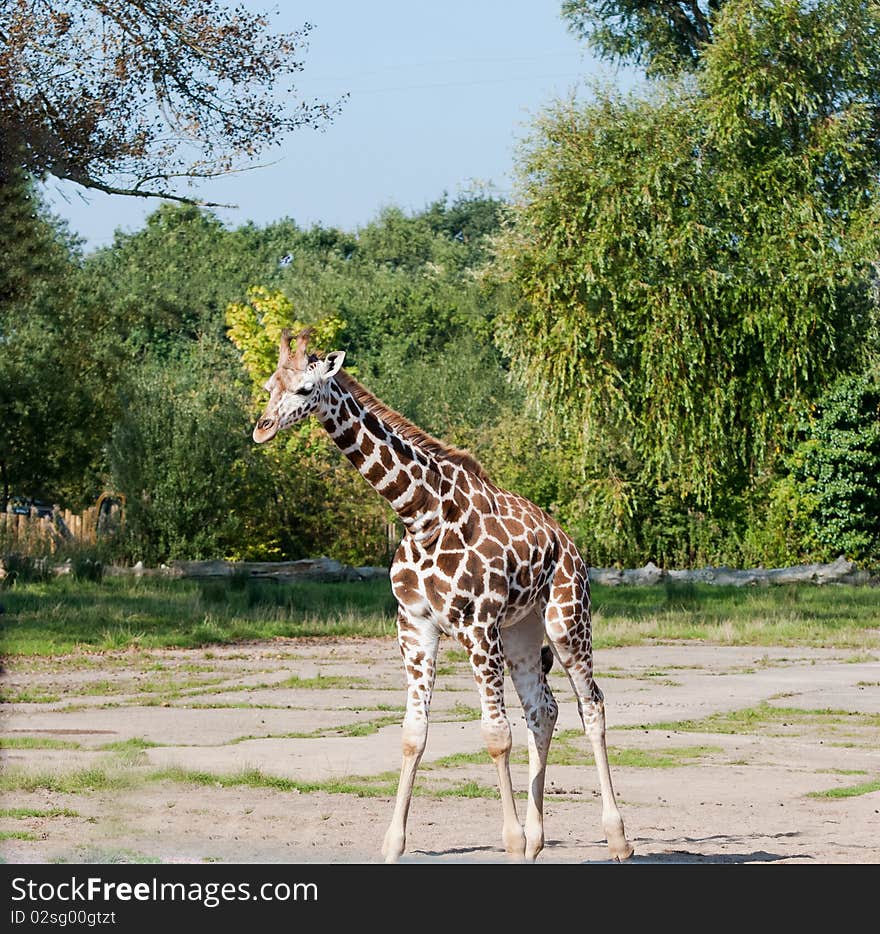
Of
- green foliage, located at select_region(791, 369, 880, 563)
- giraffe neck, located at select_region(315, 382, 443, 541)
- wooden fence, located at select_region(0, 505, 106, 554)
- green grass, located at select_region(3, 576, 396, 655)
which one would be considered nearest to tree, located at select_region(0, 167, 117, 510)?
wooden fence, located at select_region(0, 505, 106, 554)

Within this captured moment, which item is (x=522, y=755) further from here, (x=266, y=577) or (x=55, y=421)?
(x=55, y=421)

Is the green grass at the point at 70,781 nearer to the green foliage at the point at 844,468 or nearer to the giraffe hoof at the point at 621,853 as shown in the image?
the giraffe hoof at the point at 621,853

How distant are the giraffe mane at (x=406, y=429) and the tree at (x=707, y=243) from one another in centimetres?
1910

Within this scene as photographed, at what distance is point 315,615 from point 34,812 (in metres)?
12.9

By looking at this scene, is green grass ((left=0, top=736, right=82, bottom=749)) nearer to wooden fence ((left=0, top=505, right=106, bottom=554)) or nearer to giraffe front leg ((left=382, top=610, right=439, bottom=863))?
giraffe front leg ((left=382, top=610, right=439, bottom=863))

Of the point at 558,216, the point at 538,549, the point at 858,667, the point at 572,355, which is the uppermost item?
the point at 558,216

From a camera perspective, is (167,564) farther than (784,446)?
No

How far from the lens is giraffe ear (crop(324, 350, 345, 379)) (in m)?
6.70

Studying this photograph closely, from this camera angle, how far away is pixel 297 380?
666cm

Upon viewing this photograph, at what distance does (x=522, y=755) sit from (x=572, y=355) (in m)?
16.1

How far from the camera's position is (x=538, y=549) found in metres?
7.40

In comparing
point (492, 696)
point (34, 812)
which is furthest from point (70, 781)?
point (492, 696)

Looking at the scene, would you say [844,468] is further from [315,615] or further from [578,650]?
[578,650]
